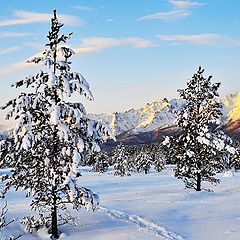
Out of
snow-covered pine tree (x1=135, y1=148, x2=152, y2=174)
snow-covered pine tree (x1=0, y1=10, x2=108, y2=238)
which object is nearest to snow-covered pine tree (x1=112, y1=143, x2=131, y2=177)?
snow-covered pine tree (x1=135, y1=148, x2=152, y2=174)

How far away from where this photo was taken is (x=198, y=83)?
28312 millimetres

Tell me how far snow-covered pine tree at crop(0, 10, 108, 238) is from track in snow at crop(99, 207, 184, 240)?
380cm

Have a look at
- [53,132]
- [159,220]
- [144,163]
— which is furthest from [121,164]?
[53,132]

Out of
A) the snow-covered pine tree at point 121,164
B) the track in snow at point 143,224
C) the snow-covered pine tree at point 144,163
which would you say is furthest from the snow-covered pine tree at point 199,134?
the snow-covered pine tree at point 144,163

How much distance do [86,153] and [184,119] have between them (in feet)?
47.6

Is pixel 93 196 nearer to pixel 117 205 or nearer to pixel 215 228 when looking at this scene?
pixel 215 228

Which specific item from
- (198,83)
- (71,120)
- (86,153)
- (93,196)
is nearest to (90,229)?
(93,196)

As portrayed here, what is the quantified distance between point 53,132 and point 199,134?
15153 mm

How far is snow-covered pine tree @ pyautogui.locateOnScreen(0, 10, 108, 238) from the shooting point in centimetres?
1439

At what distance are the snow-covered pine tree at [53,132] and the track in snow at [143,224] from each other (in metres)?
3.80

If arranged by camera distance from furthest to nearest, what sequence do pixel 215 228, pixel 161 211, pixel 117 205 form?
pixel 117 205 → pixel 161 211 → pixel 215 228

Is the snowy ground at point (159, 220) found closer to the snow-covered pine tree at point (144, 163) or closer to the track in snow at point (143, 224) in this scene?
the track in snow at point (143, 224)

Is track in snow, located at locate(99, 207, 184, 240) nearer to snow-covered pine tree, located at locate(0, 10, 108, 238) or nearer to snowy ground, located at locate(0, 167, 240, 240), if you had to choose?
snowy ground, located at locate(0, 167, 240, 240)

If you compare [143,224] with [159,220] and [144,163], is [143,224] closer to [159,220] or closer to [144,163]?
[159,220]
